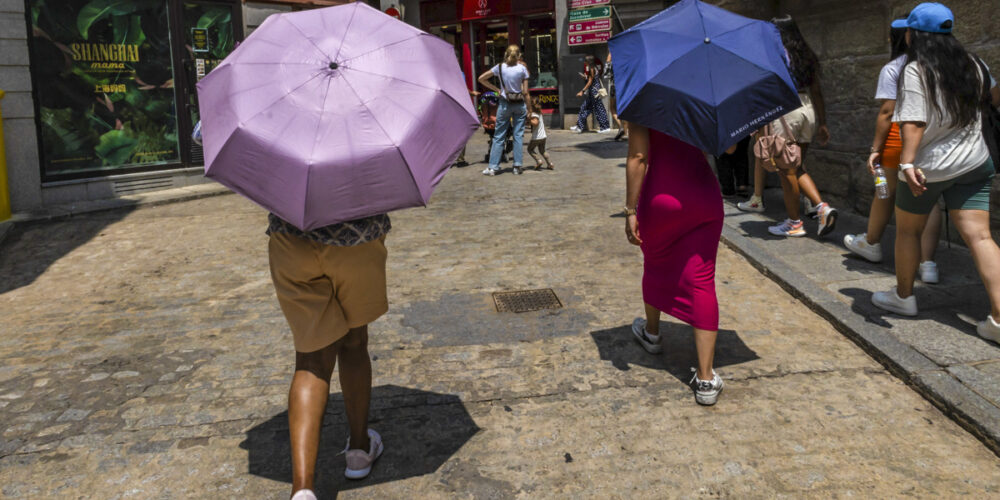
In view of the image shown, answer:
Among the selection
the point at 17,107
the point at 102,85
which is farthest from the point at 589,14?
the point at 17,107

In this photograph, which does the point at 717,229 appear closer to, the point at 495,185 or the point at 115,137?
the point at 495,185

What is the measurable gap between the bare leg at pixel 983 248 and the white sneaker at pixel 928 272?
0.98 meters

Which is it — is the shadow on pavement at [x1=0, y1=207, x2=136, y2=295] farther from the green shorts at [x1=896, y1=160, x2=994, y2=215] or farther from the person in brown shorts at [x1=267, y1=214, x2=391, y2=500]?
the green shorts at [x1=896, y1=160, x2=994, y2=215]

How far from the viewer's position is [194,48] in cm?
1204

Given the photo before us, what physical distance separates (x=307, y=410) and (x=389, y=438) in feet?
2.76

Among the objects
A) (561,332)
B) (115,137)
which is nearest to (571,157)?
(115,137)

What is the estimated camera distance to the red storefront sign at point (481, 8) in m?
22.2

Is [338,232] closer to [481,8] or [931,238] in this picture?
[931,238]

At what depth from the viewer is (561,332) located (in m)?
4.98

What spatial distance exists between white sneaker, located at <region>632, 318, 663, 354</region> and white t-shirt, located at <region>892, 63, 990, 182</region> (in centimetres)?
173

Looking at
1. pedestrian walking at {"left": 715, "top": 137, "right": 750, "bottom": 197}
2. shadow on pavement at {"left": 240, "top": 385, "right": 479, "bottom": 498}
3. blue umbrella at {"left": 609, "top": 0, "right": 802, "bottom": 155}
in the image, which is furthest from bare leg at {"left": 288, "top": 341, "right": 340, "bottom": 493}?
pedestrian walking at {"left": 715, "top": 137, "right": 750, "bottom": 197}

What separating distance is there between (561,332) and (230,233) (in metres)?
4.61

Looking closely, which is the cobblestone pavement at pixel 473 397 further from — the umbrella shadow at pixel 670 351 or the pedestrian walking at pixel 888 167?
the pedestrian walking at pixel 888 167

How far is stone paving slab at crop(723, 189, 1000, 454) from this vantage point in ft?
12.6
